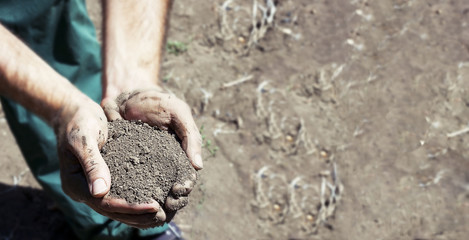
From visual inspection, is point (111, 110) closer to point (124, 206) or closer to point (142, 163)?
point (142, 163)

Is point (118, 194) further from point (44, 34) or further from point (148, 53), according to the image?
point (44, 34)

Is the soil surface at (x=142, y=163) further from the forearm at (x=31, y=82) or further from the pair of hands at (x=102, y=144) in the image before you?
the forearm at (x=31, y=82)

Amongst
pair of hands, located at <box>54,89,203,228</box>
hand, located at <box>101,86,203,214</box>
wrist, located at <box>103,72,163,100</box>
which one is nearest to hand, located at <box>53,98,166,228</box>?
pair of hands, located at <box>54,89,203,228</box>

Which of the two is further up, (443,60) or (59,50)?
(59,50)

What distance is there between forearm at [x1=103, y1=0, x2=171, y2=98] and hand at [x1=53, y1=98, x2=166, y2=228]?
42cm

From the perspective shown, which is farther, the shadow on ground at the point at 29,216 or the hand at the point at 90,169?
the shadow on ground at the point at 29,216

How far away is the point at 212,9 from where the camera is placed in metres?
3.68

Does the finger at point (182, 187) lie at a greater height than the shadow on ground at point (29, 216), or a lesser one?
greater

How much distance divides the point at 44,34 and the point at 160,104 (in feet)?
2.80

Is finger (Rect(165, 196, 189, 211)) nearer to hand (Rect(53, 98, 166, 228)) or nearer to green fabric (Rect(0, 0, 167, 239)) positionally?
hand (Rect(53, 98, 166, 228))

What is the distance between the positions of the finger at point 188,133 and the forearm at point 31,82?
38 cm

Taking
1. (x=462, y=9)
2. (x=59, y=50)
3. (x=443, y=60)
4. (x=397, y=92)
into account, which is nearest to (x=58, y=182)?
(x=59, y=50)

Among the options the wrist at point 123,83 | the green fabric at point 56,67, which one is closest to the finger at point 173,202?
the wrist at point 123,83

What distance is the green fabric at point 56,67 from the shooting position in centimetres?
237
